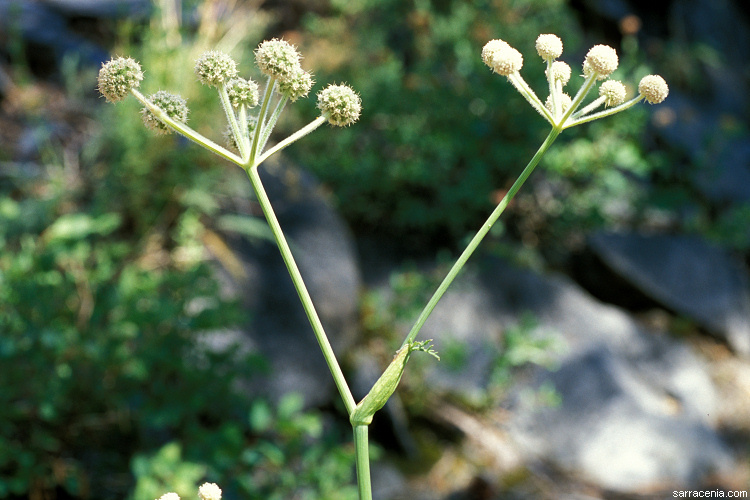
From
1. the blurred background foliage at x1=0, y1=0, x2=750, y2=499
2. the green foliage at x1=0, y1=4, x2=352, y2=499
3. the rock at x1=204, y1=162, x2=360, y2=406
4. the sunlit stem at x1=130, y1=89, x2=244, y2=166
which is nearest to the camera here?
the sunlit stem at x1=130, y1=89, x2=244, y2=166

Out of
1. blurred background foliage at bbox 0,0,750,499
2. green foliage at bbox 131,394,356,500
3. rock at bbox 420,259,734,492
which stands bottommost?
rock at bbox 420,259,734,492

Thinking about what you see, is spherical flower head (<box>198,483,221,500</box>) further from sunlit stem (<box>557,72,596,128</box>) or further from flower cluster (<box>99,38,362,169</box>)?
sunlit stem (<box>557,72,596,128</box>)

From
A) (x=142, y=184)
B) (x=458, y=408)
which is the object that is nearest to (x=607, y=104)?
(x=142, y=184)

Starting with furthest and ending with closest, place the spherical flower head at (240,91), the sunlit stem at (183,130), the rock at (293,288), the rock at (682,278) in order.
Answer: the rock at (682,278), the rock at (293,288), the spherical flower head at (240,91), the sunlit stem at (183,130)

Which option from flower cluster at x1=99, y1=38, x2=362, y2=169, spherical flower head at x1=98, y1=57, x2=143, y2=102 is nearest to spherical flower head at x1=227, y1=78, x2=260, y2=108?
flower cluster at x1=99, y1=38, x2=362, y2=169

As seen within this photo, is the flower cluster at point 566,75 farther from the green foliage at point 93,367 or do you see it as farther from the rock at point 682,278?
the rock at point 682,278

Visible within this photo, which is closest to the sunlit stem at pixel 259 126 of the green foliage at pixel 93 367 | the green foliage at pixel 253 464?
the green foliage at pixel 253 464
